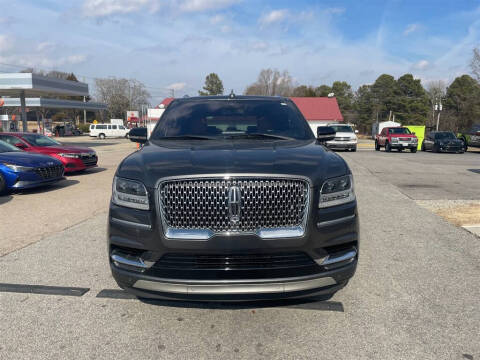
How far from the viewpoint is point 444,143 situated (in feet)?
79.6

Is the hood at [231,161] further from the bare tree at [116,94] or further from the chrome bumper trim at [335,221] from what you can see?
the bare tree at [116,94]

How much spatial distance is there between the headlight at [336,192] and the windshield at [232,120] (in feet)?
3.53

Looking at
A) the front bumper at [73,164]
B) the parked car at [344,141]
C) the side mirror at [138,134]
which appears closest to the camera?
the side mirror at [138,134]

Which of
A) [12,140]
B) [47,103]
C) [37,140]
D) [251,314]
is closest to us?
[251,314]

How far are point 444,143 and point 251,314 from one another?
995 inches

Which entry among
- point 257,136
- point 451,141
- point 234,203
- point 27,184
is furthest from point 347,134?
point 234,203

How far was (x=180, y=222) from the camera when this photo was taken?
100 inches

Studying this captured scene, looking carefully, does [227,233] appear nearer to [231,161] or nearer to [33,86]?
[231,161]

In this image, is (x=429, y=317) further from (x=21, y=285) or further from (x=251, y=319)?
(x=21, y=285)

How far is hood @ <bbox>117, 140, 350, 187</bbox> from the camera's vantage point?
2.60m

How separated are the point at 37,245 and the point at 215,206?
3.49 metres

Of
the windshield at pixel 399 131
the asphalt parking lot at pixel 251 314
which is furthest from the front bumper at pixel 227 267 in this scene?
the windshield at pixel 399 131

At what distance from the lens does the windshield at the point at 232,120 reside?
152 inches

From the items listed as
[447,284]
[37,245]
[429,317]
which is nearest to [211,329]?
[429,317]
